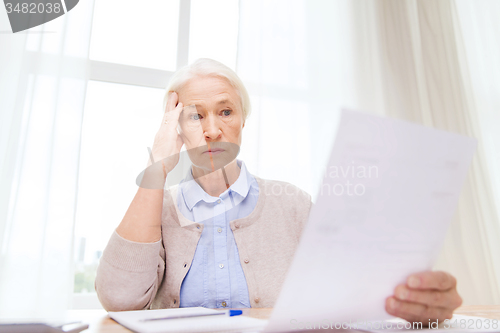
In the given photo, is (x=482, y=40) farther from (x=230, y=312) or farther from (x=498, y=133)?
(x=230, y=312)

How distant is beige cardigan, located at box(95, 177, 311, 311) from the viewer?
0.79m

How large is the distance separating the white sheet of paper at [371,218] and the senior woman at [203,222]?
0.52 m

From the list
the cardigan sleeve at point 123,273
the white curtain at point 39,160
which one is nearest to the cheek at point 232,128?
the cardigan sleeve at point 123,273

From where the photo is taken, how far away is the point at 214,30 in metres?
2.02

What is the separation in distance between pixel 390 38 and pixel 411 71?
0.84 feet

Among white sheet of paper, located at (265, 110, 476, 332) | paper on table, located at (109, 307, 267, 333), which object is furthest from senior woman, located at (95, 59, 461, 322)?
white sheet of paper, located at (265, 110, 476, 332)

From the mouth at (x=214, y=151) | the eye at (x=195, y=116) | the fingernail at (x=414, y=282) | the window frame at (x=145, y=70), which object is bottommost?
the fingernail at (x=414, y=282)

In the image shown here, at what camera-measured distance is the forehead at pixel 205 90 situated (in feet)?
3.77

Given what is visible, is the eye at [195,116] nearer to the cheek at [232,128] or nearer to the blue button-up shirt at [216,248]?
the cheek at [232,128]

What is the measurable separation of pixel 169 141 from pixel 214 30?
1.20 m

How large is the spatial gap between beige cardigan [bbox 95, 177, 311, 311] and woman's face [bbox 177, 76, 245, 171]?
16 centimetres

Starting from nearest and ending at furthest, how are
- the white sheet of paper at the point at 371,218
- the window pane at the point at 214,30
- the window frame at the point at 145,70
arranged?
the white sheet of paper at the point at 371,218 < the window frame at the point at 145,70 < the window pane at the point at 214,30

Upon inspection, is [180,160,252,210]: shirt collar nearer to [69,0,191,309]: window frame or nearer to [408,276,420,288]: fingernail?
[408,276,420,288]: fingernail

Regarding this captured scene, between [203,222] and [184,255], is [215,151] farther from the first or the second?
[184,255]
